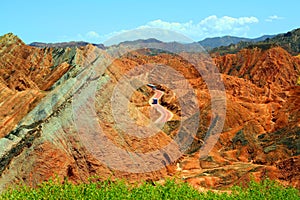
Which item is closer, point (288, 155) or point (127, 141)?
point (127, 141)

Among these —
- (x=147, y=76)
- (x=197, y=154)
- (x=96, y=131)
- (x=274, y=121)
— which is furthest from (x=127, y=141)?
(x=147, y=76)

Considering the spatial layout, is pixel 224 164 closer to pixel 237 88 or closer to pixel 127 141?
pixel 127 141

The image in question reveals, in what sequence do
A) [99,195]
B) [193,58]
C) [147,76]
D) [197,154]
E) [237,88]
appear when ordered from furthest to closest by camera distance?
[193,58] → [147,76] → [237,88] → [197,154] → [99,195]

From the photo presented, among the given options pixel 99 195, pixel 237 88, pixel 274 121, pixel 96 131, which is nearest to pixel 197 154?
pixel 274 121

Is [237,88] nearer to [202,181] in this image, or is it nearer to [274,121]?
[274,121]

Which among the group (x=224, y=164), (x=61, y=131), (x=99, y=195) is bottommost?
(x=224, y=164)

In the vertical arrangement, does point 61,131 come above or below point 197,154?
above

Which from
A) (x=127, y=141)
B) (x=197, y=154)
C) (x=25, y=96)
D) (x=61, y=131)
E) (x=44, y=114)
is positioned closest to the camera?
(x=61, y=131)
